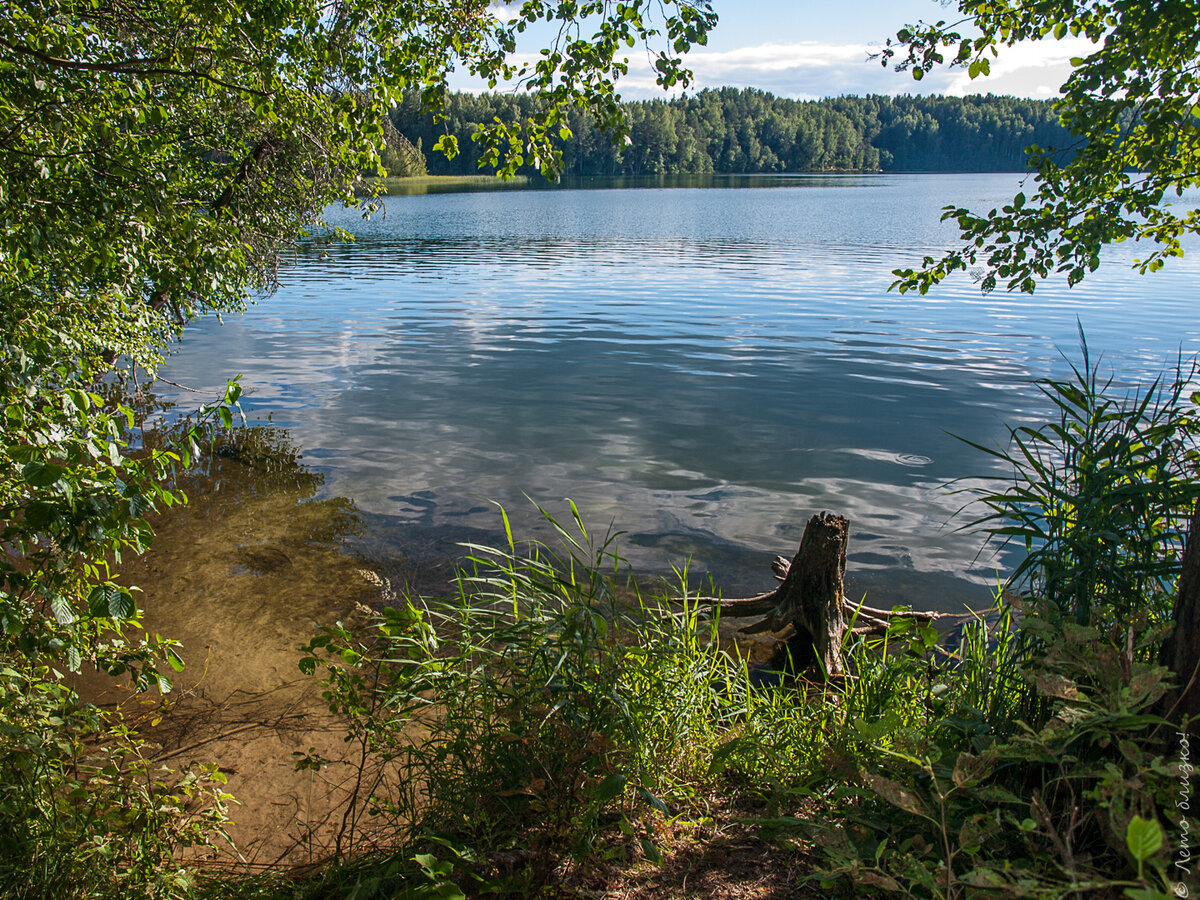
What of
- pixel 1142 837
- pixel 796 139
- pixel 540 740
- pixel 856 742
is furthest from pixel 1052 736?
pixel 796 139

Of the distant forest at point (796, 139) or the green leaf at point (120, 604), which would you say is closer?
the green leaf at point (120, 604)

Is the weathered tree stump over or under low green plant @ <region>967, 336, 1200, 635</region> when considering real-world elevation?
under

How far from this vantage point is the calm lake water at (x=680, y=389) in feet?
29.8

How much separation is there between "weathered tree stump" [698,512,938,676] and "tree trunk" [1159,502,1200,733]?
9.91 ft

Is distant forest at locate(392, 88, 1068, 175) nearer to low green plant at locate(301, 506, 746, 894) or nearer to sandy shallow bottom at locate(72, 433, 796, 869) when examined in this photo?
sandy shallow bottom at locate(72, 433, 796, 869)

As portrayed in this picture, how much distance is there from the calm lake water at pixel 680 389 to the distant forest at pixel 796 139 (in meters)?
119

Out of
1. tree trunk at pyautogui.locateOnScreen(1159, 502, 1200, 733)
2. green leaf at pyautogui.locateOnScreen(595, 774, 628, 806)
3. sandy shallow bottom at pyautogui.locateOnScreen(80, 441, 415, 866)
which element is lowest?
sandy shallow bottom at pyautogui.locateOnScreen(80, 441, 415, 866)

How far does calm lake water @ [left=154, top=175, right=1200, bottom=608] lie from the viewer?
9.07 meters

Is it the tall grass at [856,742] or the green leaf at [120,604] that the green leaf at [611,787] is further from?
the green leaf at [120,604]

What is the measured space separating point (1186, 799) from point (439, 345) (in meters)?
17.7

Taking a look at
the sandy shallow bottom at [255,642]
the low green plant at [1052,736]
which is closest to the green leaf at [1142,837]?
the low green plant at [1052,736]

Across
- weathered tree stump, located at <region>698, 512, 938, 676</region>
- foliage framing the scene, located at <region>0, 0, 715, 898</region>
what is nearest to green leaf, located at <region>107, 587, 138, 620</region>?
foliage framing the scene, located at <region>0, 0, 715, 898</region>

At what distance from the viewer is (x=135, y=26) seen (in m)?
6.20

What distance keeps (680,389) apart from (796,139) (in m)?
182
